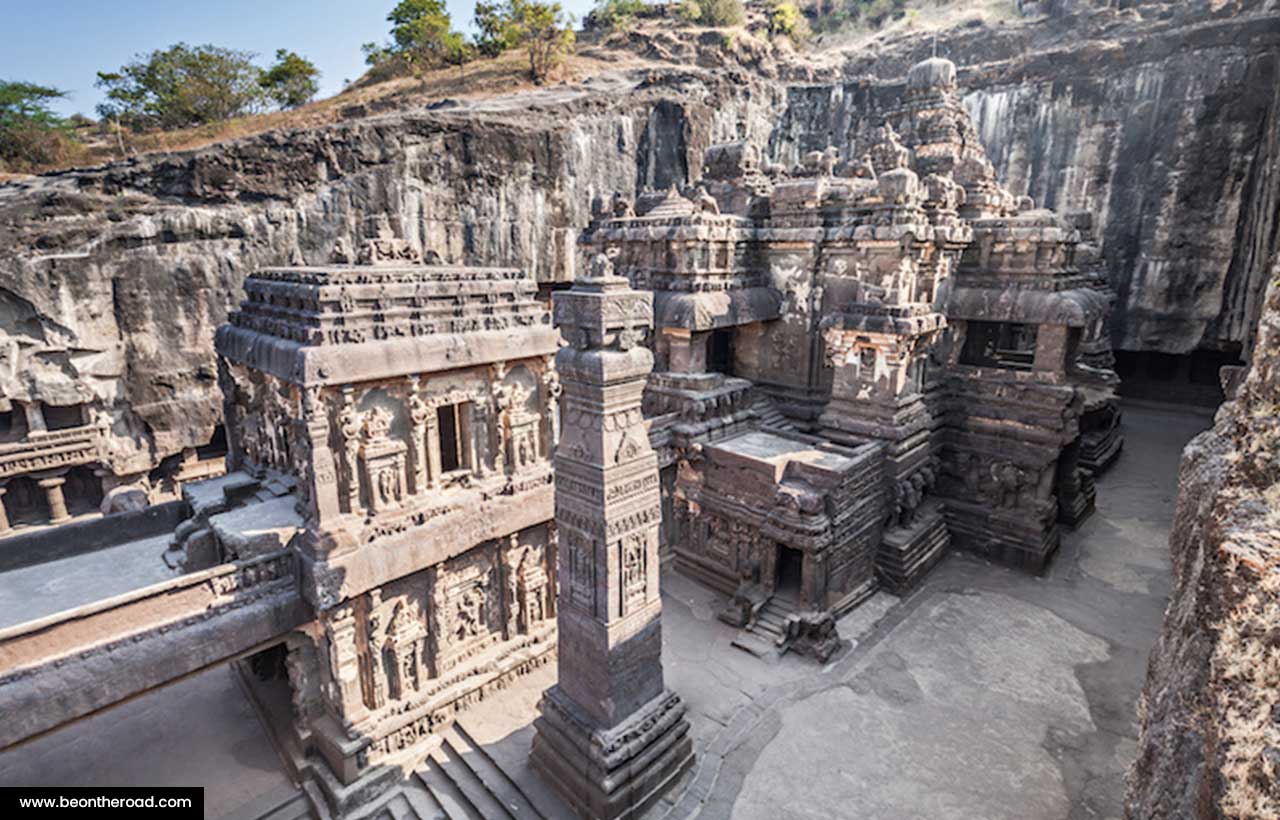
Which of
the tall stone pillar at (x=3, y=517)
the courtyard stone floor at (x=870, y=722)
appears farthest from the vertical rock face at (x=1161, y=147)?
the tall stone pillar at (x=3, y=517)

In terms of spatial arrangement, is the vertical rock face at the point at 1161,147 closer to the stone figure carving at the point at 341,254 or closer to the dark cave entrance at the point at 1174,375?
the dark cave entrance at the point at 1174,375

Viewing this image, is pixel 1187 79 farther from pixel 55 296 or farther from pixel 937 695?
pixel 55 296

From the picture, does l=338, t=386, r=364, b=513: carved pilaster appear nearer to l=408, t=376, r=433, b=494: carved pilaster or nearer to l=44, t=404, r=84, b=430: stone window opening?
l=408, t=376, r=433, b=494: carved pilaster

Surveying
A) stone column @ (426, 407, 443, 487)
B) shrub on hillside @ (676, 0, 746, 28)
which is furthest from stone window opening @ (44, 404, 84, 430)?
shrub on hillside @ (676, 0, 746, 28)

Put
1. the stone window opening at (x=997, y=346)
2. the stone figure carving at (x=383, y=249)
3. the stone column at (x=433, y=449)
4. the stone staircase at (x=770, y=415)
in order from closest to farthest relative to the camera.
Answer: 1. the stone column at (x=433, y=449)
2. the stone figure carving at (x=383, y=249)
3. the stone staircase at (x=770, y=415)
4. the stone window opening at (x=997, y=346)

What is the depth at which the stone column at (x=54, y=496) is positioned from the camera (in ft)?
58.8

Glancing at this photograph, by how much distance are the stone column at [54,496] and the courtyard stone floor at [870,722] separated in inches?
462

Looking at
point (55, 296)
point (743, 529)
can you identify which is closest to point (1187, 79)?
point (743, 529)

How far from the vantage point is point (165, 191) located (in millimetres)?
18828

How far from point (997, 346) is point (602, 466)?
17.1 meters

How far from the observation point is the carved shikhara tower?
805 cm

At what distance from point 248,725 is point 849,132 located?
3429cm

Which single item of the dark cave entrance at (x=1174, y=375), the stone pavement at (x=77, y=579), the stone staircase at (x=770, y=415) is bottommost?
the dark cave entrance at (x=1174, y=375)

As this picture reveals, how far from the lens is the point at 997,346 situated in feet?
63.7
